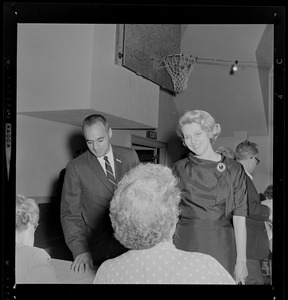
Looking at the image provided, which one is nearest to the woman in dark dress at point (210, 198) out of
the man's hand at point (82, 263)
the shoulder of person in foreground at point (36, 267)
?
the man's hand at point (82, 263)

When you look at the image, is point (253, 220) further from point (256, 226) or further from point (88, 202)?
point (88, 202)

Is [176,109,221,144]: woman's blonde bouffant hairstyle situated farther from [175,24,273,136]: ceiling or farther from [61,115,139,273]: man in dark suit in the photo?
[61,115,139,273]: man in dark suit

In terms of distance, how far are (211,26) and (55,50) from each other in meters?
0.48

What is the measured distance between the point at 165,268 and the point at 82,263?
36 centimetres

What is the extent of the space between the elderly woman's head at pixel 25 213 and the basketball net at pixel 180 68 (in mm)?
557

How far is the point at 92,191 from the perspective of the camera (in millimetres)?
1110

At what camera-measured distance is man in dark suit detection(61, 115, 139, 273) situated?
1.10m

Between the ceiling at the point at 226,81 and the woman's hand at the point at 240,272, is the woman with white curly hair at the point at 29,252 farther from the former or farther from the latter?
the woman's hand at the point at 240,272

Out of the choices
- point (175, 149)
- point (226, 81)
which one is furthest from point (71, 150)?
point (226, 81)

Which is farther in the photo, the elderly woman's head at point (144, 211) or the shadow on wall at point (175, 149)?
the shadow on wall at point (175, 149)

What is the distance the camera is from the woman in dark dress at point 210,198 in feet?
3.50
